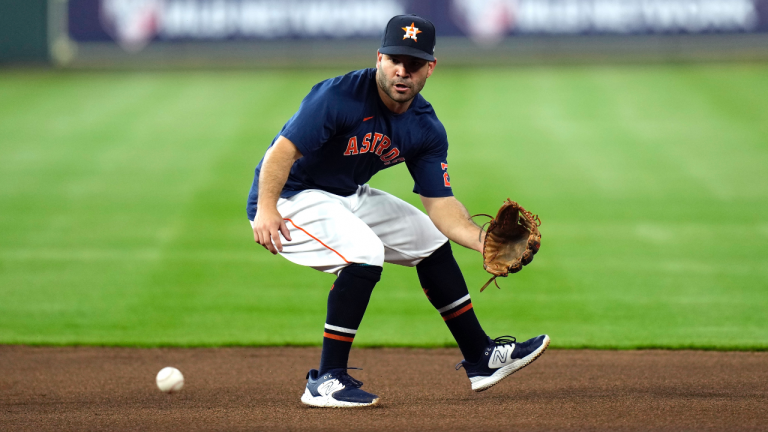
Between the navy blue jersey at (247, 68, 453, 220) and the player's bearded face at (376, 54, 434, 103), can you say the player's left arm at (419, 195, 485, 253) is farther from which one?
the player's bearded face at (376, 54, 434, 103)

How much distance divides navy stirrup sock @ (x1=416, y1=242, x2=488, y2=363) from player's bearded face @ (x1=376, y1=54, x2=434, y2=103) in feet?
2.98

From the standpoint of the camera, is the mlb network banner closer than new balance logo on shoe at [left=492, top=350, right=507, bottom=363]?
No

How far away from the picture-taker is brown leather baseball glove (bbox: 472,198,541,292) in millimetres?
4086

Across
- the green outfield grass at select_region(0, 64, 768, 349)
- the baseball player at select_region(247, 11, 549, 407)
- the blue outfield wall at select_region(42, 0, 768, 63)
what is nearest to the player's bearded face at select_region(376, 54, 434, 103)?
the baseball player at select_region(247, 11, 549, 407)

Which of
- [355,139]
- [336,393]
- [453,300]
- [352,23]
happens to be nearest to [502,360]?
[453,300]

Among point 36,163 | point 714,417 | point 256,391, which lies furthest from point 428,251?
point 36,163

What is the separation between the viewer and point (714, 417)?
384cm

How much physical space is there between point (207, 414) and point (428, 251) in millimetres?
1402

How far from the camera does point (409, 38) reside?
4098 mm

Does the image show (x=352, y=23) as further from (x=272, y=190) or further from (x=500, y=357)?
(x=272, y=190)

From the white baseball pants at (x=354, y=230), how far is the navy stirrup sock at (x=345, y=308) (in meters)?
0.06

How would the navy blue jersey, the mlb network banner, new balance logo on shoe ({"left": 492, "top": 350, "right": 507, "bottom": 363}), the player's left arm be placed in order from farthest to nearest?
the mlb network banner, new balance logo on shoe ({"left": 492, "top": 350, "right": 507, "bottom": 363}), the player's left arm, the navy blue jersey

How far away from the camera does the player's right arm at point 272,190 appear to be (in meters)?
3.98

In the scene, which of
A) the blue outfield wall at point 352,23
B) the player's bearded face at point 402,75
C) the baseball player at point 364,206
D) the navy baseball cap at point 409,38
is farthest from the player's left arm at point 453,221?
the blue outfield wall at point 352,23
